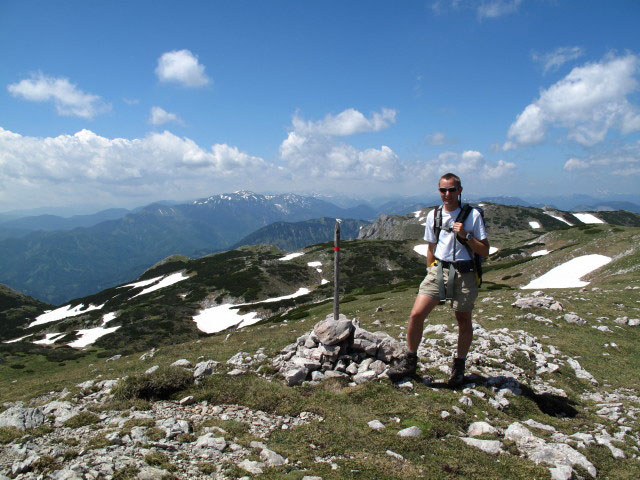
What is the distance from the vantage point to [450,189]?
25.1ft

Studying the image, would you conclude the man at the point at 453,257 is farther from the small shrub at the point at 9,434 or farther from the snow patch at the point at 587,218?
the snow patch at the point at 587,218

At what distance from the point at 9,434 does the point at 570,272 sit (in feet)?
167

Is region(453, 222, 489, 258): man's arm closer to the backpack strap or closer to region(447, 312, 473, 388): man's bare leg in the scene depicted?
the backpack strap

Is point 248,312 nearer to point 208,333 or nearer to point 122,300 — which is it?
point 208,333

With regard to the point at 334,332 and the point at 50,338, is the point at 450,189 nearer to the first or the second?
the point at 334,332

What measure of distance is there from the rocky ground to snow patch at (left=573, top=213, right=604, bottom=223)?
226723 millimetres

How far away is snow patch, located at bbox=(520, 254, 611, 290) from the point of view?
125 feet

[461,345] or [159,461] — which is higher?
[461,345]

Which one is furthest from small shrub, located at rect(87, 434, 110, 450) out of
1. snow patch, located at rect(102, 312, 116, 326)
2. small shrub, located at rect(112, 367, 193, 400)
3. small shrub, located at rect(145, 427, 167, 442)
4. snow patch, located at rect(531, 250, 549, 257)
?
snow patch, located at rect(102, 312, 116, 326)

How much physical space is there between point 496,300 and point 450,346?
14.1 meters

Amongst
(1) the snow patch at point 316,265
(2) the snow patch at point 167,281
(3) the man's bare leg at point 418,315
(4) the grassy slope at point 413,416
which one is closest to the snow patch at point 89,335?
(2) the snow patch at point 167,281

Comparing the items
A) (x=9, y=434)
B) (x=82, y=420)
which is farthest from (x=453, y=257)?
(x=9, y=434)

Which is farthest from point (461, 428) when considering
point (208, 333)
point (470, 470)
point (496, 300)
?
point (208, 333)

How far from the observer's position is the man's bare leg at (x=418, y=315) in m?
7.88
